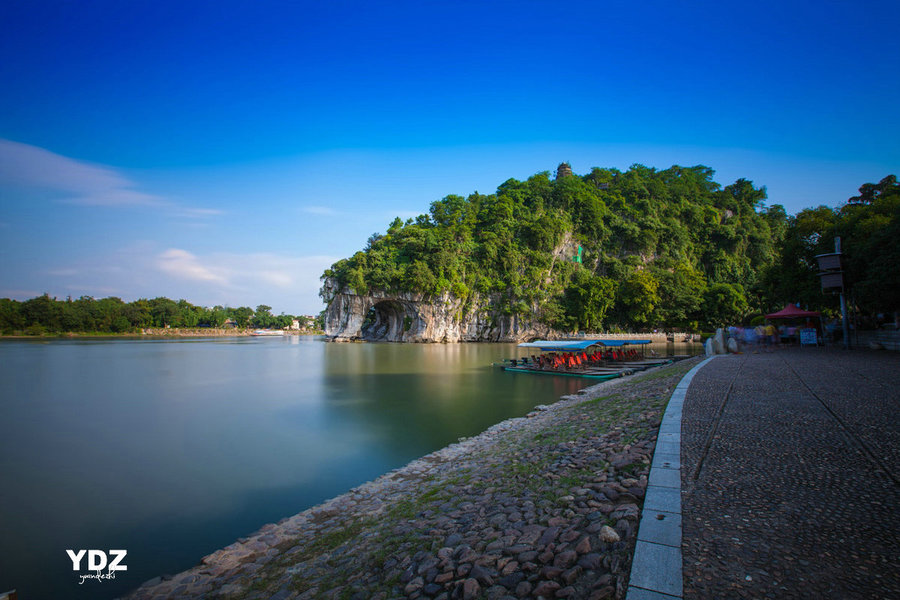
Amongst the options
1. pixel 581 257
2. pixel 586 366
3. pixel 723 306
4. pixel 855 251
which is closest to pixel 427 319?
pixel 581 257

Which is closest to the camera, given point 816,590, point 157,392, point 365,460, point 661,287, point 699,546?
point 816,590

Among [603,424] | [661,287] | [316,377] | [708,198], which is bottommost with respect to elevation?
[316,377]

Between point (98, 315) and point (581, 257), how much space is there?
338ft

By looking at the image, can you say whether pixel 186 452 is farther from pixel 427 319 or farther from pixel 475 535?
pixel 427 319

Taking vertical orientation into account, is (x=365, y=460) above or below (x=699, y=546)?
below

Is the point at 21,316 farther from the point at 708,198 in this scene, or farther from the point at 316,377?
the point at 708,198

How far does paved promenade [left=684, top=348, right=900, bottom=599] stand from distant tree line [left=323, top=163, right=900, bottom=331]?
5088 centimetres

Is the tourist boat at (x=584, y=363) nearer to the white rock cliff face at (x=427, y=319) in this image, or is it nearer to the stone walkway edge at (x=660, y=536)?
the stone walkway edge at (x=660, y=536)

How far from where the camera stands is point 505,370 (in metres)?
25.7

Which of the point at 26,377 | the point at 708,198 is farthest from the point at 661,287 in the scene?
the point at 26,377

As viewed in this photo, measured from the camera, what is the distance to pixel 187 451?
10938mm

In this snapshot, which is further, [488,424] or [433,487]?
[488,424]

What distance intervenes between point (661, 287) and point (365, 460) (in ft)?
193

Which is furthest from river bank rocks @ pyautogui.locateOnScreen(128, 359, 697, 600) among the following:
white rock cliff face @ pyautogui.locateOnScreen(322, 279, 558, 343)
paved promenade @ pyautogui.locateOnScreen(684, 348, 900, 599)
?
white rock cliff face @ pyautogui.locateOnScreen(322, 279, 558, 343)
